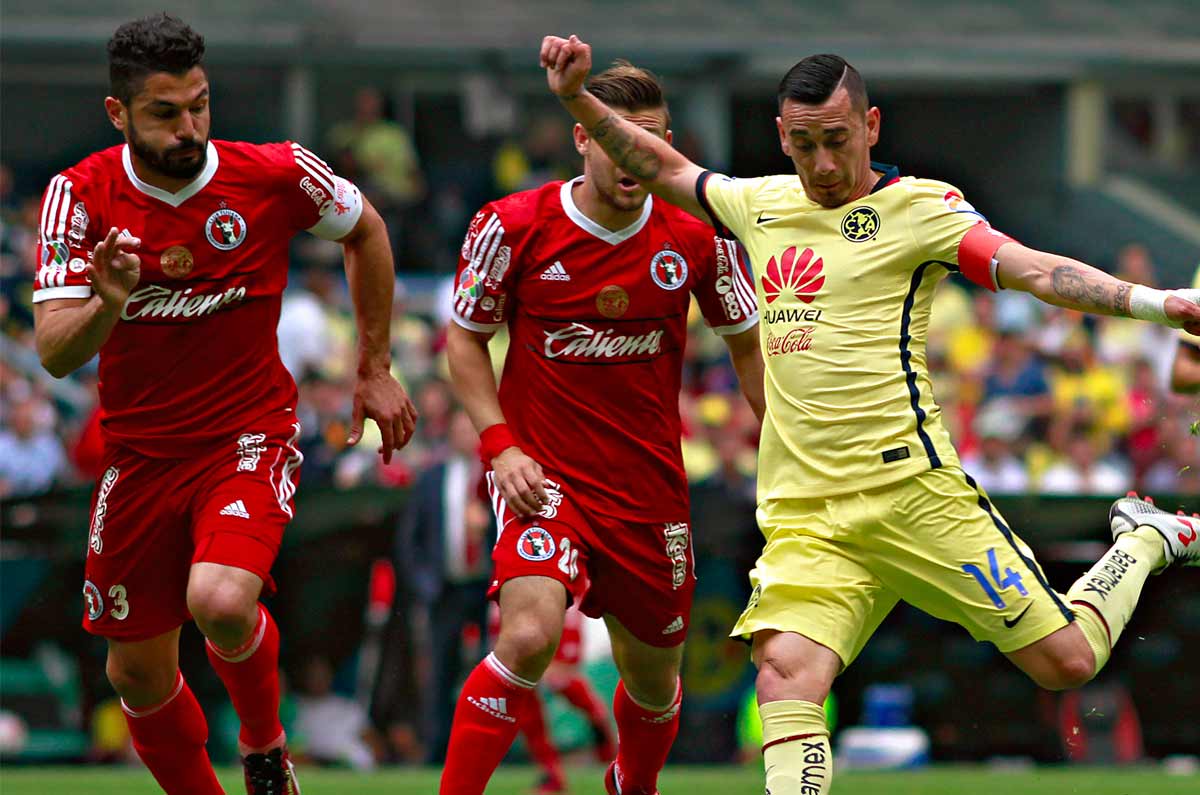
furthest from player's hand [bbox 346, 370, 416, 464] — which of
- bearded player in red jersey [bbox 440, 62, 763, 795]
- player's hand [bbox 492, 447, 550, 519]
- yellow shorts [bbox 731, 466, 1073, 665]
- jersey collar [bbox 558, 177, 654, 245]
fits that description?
yellow shorts [bbox 731, 466, 1073, 665]

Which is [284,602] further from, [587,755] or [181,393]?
[181,393]

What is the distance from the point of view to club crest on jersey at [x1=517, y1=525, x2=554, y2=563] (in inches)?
267

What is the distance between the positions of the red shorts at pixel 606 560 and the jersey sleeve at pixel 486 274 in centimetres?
62

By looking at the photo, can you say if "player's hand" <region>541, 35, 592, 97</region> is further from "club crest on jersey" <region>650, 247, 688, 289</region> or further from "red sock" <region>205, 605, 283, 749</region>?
"red sock" <region>205, 605, 283, 749</region>

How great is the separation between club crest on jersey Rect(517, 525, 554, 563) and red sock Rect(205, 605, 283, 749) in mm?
991

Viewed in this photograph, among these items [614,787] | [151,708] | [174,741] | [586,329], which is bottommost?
[614,787]

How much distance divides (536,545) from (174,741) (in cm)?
156

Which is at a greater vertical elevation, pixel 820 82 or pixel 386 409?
pixel 820 82

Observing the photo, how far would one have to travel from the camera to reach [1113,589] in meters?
6.55

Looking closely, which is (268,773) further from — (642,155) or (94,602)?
(642,155)

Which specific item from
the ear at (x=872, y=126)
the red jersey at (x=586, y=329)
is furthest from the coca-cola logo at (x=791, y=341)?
the red jersey at (x=586, y=329)

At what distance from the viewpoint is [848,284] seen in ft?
20.6

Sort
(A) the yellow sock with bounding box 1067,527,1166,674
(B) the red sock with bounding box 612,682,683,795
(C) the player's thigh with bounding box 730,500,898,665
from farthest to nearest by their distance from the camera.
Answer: (B) the red sock with bounding box 612,682,683,795
(A) the yellow sock with bounding box 1067,527,1166,674
(C) the player's thigh with bounding box 730,500,898,665

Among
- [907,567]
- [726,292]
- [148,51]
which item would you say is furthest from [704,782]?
[148,51]
